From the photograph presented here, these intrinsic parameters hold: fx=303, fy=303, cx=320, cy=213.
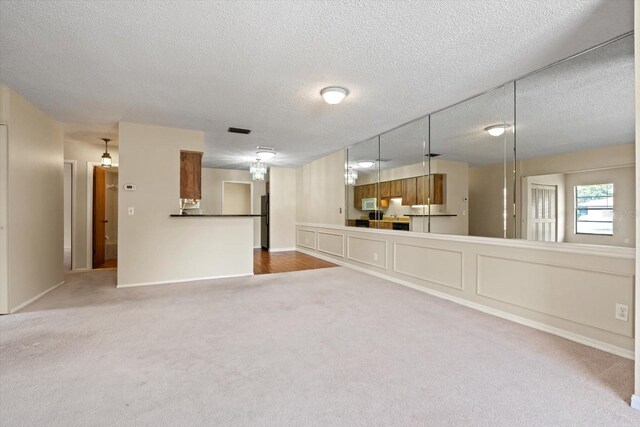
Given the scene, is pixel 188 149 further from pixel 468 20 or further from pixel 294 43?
pixel 468 20

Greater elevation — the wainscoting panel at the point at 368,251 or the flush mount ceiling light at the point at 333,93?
the flush mount ceiling light at the point at 333,93

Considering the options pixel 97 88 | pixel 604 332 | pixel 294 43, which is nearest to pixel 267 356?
pixel 294 43

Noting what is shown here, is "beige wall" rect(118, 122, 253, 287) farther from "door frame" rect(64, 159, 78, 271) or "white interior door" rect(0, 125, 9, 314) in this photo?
"door frame" rect(64, 159, 78, 271)

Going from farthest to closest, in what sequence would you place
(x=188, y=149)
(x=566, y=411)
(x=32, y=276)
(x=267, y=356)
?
1. (x=188, y=149)
2. (x=32, y=276)
3. (x=267, y=356)
4. (x=566, y=411)

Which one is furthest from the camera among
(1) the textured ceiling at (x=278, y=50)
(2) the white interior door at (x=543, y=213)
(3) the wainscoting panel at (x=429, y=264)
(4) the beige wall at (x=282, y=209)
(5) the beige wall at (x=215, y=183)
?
(5) the beige wall at (x=215, y=183)

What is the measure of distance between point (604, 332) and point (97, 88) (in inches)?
218

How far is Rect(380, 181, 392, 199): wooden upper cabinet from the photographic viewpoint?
5359 mm

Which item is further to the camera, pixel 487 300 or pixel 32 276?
pixel 32 276

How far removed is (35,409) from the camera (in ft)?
5.75

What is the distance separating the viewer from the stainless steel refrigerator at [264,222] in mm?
9047

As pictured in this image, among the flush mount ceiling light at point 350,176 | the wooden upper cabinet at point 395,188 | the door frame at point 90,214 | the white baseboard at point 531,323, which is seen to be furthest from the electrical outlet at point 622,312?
the door frame at point 90,214

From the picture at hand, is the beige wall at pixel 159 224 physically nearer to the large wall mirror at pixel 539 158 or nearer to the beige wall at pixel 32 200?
the beige wall at pixel 32 200

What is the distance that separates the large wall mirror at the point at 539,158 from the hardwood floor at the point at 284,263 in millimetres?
2435

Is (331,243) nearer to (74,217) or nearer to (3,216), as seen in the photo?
(74,217)
